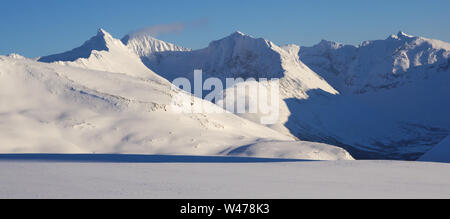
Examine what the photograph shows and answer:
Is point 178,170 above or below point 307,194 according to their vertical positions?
above

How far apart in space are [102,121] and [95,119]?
1221 millimetres

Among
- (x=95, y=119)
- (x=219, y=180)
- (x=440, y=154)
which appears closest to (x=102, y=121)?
(x=95, y=119)

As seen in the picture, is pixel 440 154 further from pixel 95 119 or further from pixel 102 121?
pixel 95 119

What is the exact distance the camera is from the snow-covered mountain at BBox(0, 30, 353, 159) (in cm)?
7462

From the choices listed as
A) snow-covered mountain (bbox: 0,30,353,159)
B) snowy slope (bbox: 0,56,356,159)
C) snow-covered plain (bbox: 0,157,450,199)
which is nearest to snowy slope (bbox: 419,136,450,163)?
snow-covered mountain (bbox: 0,30,353,159)

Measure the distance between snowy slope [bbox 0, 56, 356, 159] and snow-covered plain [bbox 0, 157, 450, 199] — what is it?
4942cm

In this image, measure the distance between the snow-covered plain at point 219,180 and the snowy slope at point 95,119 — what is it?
162 ft

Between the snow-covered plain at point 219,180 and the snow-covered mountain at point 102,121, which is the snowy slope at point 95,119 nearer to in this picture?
the snow-covered mountain at point 102,121

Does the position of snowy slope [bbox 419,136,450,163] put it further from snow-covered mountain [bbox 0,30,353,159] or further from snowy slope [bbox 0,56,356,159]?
snowy slope [bbox 0,56,356,159]
